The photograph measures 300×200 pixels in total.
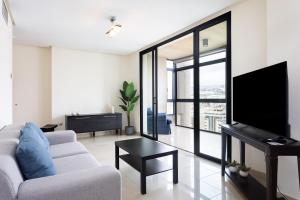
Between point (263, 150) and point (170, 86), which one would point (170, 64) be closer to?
point (170, 86)

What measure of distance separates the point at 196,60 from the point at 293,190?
2440 millimetres

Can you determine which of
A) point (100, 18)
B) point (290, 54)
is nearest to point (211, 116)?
point (290, 54)

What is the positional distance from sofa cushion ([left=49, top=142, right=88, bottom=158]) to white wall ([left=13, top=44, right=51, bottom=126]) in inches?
122

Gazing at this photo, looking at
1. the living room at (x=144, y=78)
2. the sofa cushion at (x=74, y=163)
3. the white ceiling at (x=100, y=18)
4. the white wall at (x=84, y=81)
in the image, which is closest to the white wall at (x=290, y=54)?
the living room at (x=144, y=78)

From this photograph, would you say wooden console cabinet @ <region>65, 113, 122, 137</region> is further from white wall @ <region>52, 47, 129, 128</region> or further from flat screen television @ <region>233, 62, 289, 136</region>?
flat screen television @ <region>233, 62, 289, 136</region>

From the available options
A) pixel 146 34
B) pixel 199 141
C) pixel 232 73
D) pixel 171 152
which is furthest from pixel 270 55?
pixel 146 34

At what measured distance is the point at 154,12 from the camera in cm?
313

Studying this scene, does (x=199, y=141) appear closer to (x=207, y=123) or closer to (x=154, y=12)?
(x=207, y=123)

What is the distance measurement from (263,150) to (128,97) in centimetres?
443

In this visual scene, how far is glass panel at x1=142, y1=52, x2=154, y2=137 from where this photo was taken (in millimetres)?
5340

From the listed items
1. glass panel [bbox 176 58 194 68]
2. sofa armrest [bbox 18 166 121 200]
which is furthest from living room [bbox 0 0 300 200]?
glass panel [bbox 176 58 194 68]

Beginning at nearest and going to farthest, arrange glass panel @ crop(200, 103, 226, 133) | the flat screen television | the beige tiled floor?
the flat screen television
the beige tiled floor
glass panel @ crop(200, 103, 226, 133)

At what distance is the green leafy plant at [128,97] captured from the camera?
5.76m

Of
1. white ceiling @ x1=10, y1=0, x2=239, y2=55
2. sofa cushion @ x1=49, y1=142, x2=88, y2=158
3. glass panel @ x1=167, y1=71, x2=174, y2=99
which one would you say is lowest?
sofa cushion @ x1=49, y1=142, x2=88, y2=158
